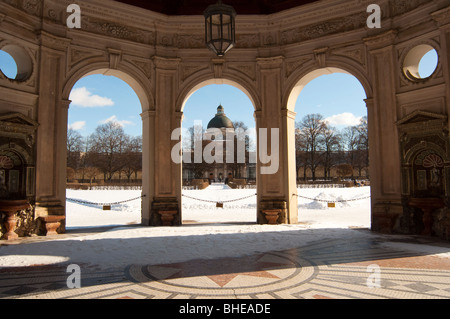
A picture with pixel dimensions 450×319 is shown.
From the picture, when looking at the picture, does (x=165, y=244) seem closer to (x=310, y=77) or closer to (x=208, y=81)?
(x=208, y=81)

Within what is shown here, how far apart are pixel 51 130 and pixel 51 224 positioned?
3.16m

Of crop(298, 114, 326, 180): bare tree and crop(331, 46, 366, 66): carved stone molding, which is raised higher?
crop(298, 114, 326, 180): bare tree

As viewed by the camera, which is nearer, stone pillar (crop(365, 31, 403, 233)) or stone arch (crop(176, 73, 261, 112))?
stone pillar (crop(365, 31, 403, 233))

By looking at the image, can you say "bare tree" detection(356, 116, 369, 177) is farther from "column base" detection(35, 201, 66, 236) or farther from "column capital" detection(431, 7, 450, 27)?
"column base" detection(35, 201, 66, 236)

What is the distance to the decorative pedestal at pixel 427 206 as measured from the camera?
9.85m

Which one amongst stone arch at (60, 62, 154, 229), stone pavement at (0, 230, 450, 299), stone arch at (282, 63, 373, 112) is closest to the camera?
stone pavement at (0, 230, 450, 299)

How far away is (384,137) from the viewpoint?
11359mm

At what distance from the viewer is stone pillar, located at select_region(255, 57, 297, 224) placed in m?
13.0

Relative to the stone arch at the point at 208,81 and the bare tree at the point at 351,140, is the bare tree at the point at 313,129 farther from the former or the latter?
the stone arch at the point at 208,81

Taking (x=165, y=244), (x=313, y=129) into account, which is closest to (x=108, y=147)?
(x=313, y=129)

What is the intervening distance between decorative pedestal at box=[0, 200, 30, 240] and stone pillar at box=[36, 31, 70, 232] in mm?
721

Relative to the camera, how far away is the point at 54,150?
1127cm

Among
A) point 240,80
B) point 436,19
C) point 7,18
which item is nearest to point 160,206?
point 240,80

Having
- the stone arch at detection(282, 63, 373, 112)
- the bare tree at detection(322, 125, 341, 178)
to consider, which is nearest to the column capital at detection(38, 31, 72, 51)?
the stone arch at detection(282, 63, 373, 112)
